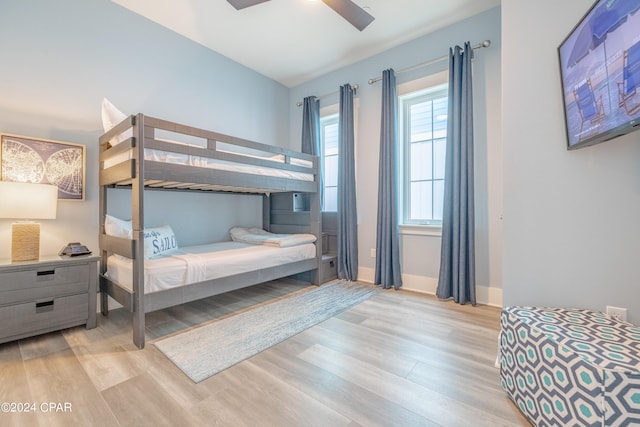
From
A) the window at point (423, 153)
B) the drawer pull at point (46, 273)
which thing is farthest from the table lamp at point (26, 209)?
the window at point (423, 153)

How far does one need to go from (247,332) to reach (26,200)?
67.0 inches

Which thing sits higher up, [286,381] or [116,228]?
[116,228]

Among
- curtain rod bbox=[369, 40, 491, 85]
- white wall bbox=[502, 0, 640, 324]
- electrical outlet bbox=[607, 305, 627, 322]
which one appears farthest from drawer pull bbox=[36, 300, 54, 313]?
curtain rod bbox=[369, 40, 491, 85]

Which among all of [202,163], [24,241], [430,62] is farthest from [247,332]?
[430,62]

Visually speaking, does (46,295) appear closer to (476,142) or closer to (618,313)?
(618,313)

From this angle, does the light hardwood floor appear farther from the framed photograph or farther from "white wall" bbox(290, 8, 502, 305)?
the framed photograph

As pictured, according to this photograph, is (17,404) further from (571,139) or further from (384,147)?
(384,147)

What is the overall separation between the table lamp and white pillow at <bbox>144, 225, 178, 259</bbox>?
61cm

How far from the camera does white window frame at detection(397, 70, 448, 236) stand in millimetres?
2822

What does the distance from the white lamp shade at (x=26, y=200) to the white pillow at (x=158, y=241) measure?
609 millimetres

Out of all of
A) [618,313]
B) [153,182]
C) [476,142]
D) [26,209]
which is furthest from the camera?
[476,142]

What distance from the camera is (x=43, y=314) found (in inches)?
70.5

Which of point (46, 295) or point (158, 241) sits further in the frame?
point (158, 241)

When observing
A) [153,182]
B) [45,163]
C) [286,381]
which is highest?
[45,163]
